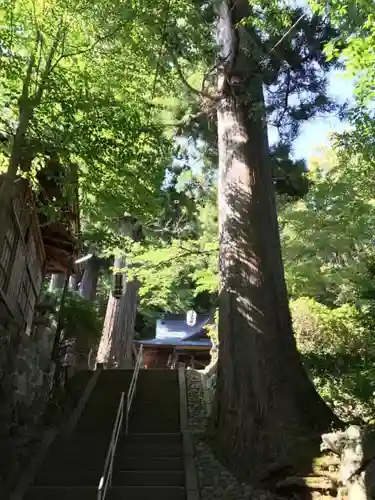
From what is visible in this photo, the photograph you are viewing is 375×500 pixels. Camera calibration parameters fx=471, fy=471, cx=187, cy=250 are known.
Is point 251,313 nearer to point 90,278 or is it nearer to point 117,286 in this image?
point 117,286

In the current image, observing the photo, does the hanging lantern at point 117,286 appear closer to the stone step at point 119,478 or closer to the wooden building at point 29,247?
the wooden building at point 29,247

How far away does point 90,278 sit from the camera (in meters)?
23.1

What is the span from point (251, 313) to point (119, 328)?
10.4 m

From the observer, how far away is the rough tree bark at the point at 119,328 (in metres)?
15.9

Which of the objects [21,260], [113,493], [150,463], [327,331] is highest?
[21,260]

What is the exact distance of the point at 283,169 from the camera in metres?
10.4

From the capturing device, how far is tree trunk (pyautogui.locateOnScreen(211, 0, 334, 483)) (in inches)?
222

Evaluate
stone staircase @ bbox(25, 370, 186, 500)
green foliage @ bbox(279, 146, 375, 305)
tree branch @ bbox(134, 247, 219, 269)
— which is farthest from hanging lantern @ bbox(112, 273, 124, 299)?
green foliage @ bbox(279, 146, 375, 305)

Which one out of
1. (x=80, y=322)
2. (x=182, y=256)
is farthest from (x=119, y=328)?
(x=182, y=256)

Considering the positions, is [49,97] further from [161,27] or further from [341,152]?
[341,152]

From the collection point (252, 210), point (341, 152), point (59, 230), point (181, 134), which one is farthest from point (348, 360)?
point (59, 230)

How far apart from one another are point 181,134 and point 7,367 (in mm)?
6020

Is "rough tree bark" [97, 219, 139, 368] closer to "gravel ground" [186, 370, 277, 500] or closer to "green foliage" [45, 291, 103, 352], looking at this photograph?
"green foliage" [45, 291, 103, 352]

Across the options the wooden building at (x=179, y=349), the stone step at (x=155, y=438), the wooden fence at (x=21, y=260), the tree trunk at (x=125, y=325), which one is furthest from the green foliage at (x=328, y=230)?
the wooden building at (x=179, y=349)
